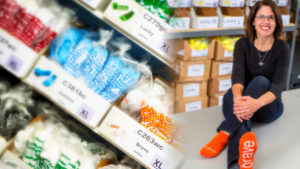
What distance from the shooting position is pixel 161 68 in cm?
105

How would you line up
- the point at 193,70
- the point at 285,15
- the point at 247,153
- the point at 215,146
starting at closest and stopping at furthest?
the point at 247,153 → the point at 215,146 → the point at 193,70 → the point at 285,15

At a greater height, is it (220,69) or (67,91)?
(220,69)

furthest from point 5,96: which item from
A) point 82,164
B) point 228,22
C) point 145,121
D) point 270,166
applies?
point 228,22

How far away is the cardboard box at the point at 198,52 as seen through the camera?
2475 mm

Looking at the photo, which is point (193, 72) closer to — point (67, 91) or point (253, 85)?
point (253, 85)

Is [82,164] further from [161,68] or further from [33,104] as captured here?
[161,68]

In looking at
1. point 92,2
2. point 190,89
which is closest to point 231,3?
point 190,89

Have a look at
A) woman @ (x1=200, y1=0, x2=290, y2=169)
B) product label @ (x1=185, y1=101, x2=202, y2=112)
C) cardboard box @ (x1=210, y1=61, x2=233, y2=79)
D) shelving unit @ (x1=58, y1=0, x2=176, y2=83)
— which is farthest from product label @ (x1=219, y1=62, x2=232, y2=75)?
shelving unit @ (x1=58, y1=0, x2=176, y2=83)

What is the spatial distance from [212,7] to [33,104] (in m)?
1.93

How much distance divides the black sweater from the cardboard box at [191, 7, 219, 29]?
0.59m

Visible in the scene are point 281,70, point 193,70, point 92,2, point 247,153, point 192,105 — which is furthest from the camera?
point 192,105

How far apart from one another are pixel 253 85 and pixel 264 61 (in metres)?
0.26

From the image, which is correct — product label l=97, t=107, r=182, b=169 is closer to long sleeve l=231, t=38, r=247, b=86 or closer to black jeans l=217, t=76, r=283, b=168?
black jeans l=217, t=76, r=283, b=168

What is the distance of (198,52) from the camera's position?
2.53 metres
